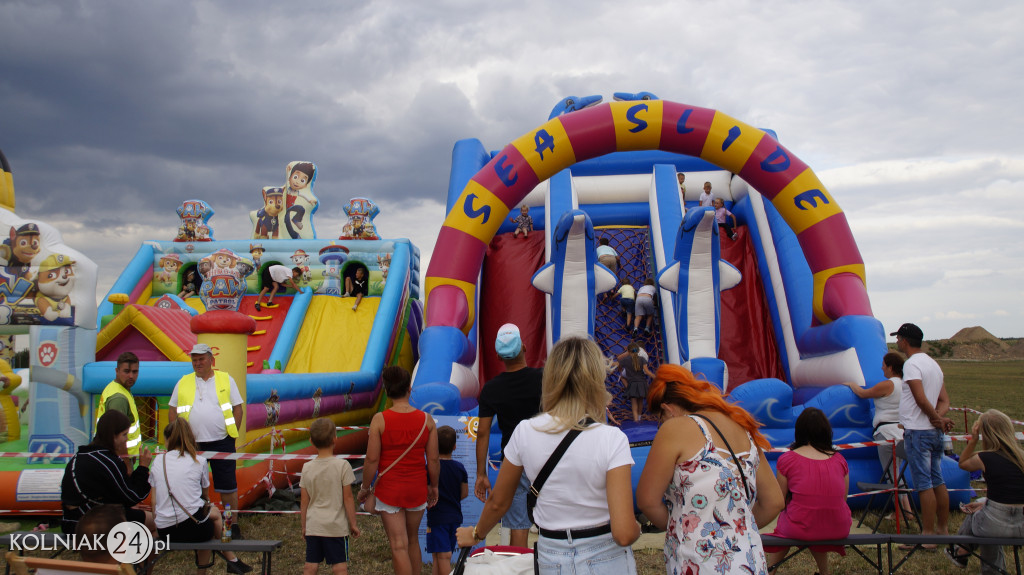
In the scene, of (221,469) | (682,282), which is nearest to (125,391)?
(221,469)

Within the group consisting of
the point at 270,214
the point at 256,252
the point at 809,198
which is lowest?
the point at 809,198

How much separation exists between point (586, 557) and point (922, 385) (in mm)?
2810

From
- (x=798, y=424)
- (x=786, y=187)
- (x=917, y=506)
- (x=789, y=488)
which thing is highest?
(x=786, y=187)

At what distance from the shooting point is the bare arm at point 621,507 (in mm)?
1687

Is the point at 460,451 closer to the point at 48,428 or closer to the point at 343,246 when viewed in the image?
the point at 48,428

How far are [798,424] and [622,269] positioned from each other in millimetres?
4617

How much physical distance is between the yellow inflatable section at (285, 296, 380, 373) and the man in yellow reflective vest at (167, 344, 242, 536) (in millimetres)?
3592

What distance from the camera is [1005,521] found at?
2.95m

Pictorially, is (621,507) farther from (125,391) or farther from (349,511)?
(125,391)

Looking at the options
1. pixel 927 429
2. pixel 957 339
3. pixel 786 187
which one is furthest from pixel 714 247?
pixel 957 339

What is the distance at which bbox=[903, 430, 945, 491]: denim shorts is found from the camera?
146 inches

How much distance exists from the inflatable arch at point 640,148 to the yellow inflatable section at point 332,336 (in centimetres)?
230

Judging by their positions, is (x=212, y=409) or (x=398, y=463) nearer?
(x=398, y=463)

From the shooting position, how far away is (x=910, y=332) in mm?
3854
